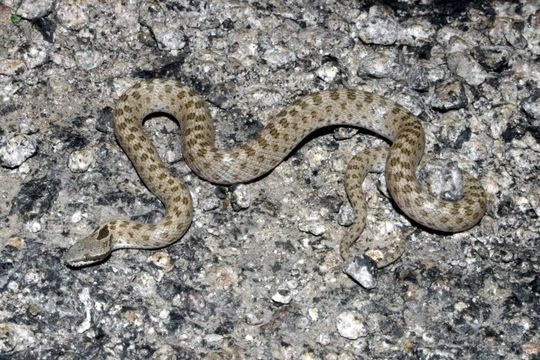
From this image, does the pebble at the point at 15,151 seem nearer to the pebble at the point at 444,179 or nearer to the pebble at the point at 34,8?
the pebble at the point at 34,8

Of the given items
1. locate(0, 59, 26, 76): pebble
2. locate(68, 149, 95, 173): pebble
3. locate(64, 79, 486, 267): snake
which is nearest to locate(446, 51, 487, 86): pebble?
locate(64, 79, 486, 267): snake

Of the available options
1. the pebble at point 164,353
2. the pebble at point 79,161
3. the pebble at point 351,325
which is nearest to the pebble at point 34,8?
the pebble at point 79,161

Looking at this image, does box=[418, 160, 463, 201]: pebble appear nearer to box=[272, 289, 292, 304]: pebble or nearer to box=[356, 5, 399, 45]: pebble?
box=[356, 5, 399, 45]: pebble

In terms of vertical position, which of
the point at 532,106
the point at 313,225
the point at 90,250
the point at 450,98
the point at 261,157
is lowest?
the point at 90,250

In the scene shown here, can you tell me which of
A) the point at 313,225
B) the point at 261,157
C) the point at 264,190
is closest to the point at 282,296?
the point at 313,225

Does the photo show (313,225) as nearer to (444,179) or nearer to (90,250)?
(444,179)
